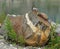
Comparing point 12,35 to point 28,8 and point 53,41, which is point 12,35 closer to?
point 53,41

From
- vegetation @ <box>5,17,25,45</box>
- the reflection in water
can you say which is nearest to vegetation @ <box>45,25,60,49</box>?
vegetation @ <box>5,17,25,45</box>

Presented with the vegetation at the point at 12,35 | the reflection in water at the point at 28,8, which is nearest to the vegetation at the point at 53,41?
the vegetation at the point at 12,35

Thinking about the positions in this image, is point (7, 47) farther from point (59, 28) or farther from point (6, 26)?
point (59, 28)

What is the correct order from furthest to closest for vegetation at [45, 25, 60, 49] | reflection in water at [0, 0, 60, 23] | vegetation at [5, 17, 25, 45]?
reflection in water at [0, 0, 60, 23]
vegetation at [5, 17, 25, 45]
vegetation at [45, 25, 60, 49]

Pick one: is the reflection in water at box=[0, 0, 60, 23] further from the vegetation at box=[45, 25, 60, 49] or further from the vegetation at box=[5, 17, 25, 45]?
the vegetation at box=[5, 17, 25, 45]

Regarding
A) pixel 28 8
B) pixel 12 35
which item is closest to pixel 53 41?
pixel 12 35

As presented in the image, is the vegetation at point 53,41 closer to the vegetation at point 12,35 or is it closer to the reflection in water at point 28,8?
the vegetation at point 12,35

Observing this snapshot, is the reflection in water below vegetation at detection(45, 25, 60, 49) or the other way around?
below

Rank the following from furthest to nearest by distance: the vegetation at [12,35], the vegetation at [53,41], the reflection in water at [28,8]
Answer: the reflection in water at [28,8] < the vegetation at [12,35] < the vegetation at [53,41]

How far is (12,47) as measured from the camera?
15.9ft

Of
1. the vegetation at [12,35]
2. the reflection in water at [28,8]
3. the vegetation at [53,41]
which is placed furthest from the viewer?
the reflection in water at [28,8]

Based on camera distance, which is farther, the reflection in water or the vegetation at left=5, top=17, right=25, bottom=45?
the reflection in water

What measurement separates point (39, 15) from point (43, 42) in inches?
22.7

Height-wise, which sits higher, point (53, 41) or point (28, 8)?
point (53, 41)
